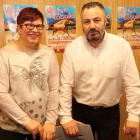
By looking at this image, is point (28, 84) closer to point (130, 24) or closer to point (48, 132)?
point (48, 132)

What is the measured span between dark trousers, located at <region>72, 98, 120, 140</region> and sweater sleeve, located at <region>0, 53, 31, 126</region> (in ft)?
1.73

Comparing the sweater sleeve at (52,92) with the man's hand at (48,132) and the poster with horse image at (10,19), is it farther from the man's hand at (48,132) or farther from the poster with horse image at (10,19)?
the poster with horse image at (10,19)

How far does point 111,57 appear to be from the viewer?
4.62 ft

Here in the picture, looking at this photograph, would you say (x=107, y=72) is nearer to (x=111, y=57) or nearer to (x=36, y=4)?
(x=111, y=57)

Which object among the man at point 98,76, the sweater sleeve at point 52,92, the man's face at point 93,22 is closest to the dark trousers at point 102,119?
the man at point 98,76

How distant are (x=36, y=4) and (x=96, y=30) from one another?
0.73 m

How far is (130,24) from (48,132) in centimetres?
153

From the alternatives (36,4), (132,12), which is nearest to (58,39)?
(36,4)

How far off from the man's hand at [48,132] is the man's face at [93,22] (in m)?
0.78

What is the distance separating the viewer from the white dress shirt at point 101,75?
1385 millimetres

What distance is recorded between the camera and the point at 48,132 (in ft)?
4.15

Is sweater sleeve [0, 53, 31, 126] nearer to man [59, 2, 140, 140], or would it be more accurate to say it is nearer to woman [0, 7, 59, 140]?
woman [0, 7, 59, 140]

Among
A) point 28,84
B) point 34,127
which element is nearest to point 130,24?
point 28,84

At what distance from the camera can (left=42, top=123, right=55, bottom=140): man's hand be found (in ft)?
4.10
